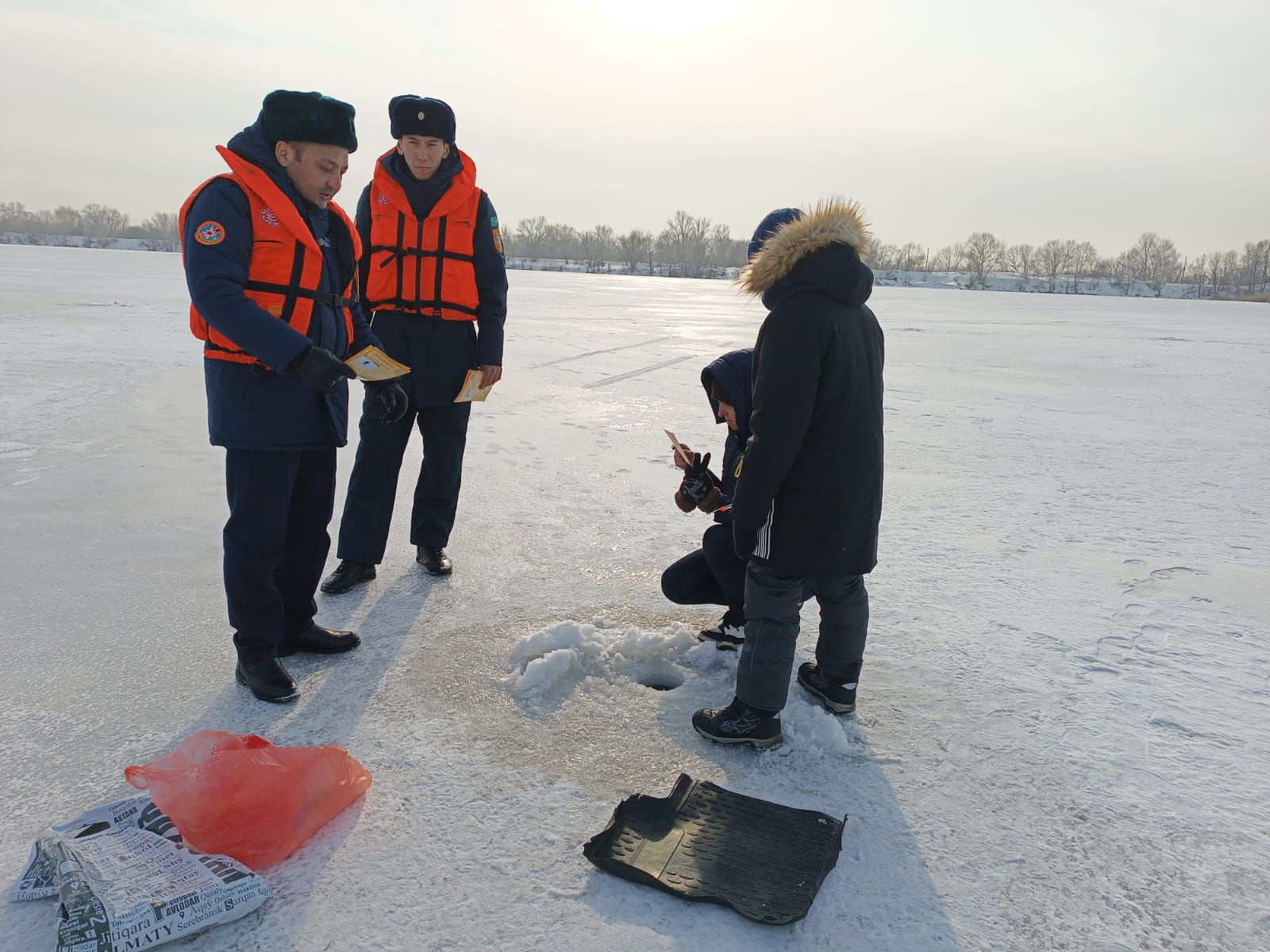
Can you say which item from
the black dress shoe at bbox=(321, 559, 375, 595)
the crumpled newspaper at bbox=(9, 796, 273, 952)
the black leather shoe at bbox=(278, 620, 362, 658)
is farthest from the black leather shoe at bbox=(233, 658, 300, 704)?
the black dress shoe at bbox=(321, 559, 375, 595)

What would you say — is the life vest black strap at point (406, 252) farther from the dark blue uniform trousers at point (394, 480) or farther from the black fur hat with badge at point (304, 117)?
the black fur hat with badge at point (304, 117)

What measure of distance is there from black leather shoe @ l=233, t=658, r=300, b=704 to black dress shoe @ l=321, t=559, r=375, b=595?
75cm

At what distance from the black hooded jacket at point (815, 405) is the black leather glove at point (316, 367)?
1196mm

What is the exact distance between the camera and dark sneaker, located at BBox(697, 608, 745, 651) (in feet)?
9.33

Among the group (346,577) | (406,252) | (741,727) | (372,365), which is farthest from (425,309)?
(741,727)

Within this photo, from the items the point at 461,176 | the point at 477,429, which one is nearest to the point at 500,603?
the point at 461,176

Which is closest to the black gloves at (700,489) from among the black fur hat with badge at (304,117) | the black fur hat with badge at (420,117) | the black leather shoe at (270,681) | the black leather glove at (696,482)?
the black leather glove at (696,482)

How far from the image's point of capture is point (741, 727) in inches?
90.7

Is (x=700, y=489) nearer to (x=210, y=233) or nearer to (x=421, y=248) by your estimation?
(x=421, y=248)

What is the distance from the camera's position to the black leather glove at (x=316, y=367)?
2.30 metres

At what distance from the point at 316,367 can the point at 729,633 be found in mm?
1613

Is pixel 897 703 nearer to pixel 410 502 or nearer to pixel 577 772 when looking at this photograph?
pixel 577 772

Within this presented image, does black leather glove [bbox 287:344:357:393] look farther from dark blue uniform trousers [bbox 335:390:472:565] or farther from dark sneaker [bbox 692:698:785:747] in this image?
dark sneaker [bbox 692:698:785:747]

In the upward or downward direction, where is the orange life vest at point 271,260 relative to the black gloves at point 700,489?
upward
